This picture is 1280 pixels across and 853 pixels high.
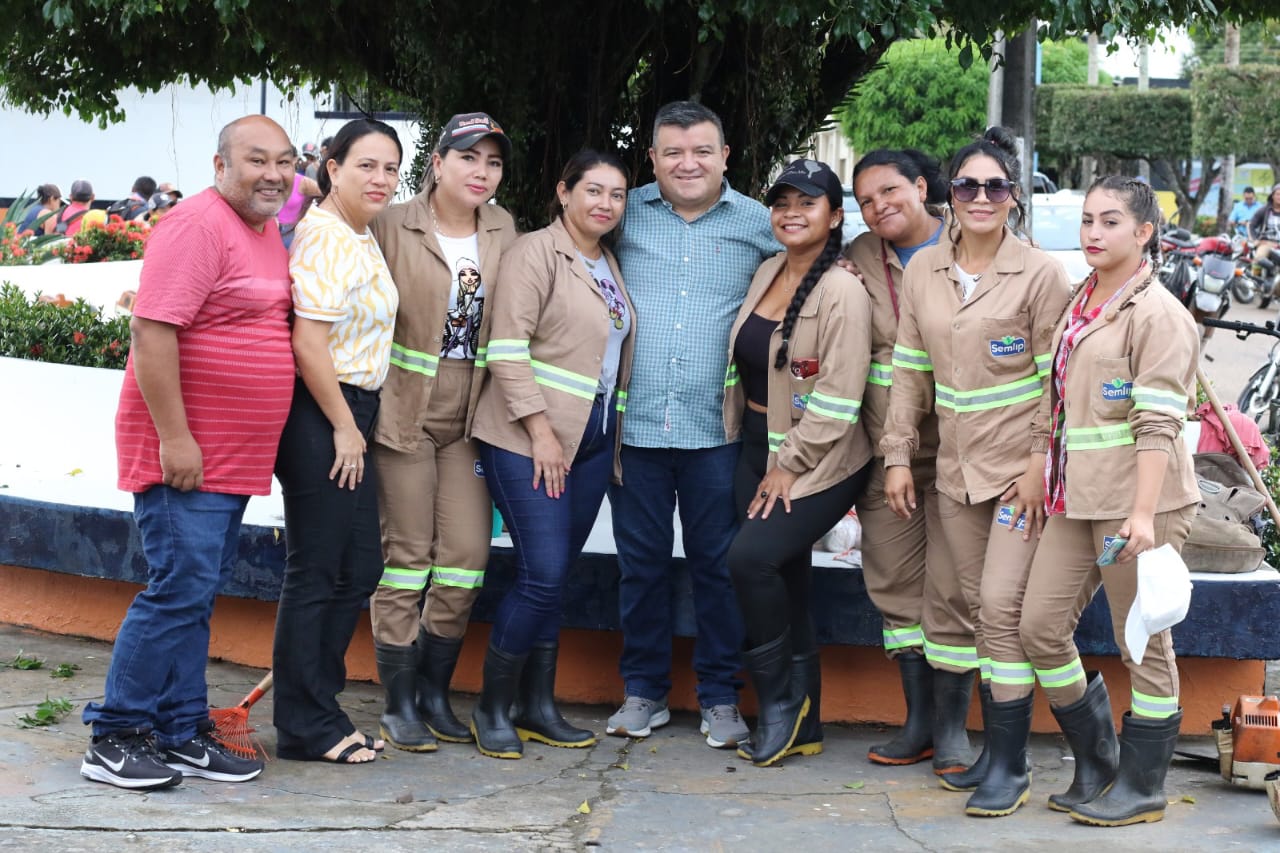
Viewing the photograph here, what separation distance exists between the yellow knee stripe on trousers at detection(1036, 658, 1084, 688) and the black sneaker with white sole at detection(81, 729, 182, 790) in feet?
8.40

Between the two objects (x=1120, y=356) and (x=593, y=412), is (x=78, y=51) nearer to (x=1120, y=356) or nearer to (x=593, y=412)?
(x=593, y=412)

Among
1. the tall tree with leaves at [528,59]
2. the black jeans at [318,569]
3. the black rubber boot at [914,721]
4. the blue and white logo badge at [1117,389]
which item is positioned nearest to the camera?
the blue and white logo badge at [1117,389]

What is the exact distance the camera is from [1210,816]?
483 centimetres

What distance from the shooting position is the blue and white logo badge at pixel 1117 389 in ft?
14.8

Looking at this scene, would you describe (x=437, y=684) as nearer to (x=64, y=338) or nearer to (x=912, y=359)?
(x=912, y=359)

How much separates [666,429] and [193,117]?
2132 centimetres

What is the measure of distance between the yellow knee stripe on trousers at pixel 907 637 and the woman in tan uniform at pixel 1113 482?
61 cm

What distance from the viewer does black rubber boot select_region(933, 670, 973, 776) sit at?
5.20 meters

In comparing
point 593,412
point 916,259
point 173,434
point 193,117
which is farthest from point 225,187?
point 193,117

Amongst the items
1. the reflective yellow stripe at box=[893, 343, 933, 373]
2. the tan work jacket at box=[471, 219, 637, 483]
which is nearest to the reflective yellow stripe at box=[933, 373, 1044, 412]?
the reflective yellow stripe at box=[893, 343, 933, 373]

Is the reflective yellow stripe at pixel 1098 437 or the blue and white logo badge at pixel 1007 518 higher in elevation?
the reflective yellow stripe at pixel 1098 437

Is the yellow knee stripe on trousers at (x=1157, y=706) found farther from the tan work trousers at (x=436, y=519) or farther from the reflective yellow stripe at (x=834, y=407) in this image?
the tan work trousers at (x=436, y=519)

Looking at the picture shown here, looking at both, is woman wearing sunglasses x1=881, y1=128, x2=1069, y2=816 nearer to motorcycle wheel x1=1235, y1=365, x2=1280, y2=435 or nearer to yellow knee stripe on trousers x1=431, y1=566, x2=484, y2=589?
yellow knee stripe on trousers x1=431, y1=566, x2=484, y2=589

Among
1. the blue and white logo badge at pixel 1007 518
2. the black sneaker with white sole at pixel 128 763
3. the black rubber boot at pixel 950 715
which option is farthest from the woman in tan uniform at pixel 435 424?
the blue and white logo badge at pixel 1007 518
